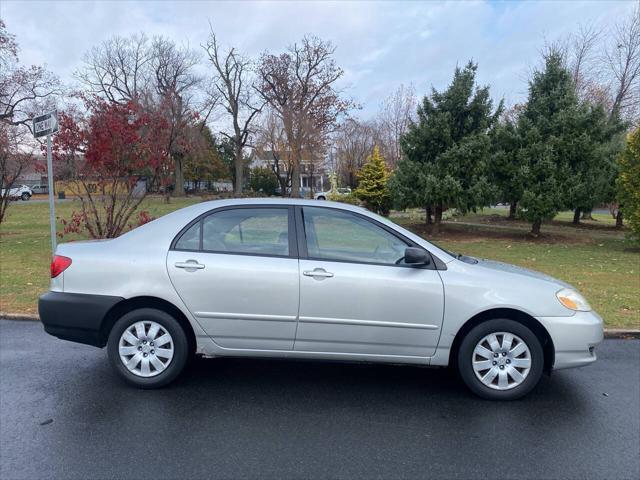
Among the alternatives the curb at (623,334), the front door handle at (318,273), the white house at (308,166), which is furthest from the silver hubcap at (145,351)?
the white house at (308,166)

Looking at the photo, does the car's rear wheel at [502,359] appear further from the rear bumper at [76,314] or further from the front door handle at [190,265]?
the rear bumper at [76,314]

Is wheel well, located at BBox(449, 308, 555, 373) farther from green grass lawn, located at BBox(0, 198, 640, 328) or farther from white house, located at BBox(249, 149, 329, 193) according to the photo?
white house, located at BBox(249, 149, 329, 193)

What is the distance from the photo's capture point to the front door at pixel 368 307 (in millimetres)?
3635

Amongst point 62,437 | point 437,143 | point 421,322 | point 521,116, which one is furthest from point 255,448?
point 521,116

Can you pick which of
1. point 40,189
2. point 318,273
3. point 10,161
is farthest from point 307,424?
point 40,189

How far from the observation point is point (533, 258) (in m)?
10.9

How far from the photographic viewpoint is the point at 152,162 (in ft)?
35.6

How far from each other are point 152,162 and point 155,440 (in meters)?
8.87

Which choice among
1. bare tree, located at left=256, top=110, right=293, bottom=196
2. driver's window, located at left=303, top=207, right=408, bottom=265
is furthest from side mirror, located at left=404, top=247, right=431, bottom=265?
bare tree, located at left=256, top=110, right=293, bottom=196

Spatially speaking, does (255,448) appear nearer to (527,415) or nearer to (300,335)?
(300,335)

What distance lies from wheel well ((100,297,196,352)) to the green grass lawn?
2.98 metres

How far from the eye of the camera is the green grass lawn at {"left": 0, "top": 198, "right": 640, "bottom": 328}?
21.7 feet

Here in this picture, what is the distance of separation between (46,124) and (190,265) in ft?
14.9

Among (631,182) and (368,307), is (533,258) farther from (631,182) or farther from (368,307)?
(368,307)
